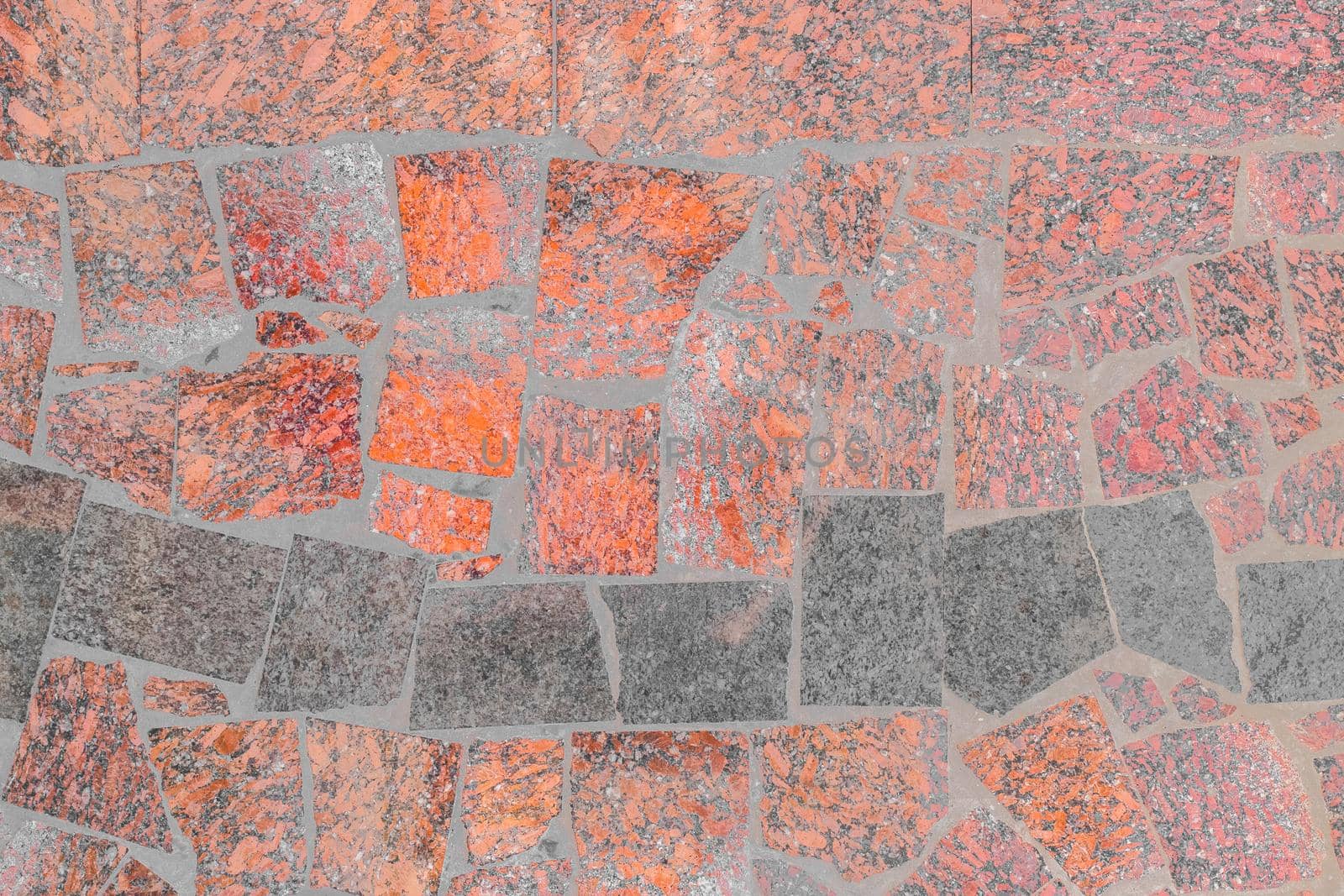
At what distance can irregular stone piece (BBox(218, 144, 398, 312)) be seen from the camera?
6.06ft

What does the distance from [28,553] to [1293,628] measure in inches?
95.9

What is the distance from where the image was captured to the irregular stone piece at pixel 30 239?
1.81 metres

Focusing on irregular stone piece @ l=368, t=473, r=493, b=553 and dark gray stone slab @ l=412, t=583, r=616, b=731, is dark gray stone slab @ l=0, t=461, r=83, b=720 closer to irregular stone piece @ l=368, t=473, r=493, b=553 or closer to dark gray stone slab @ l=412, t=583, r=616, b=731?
irregular stone piece @ l=368, t=473, r=493, b=553

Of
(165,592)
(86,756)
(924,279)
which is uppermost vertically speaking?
(924,279)

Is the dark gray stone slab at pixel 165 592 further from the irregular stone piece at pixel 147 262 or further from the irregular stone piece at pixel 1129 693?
the irregular stone piece at pixel 1129 693

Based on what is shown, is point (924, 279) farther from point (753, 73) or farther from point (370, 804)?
point (370, 804)

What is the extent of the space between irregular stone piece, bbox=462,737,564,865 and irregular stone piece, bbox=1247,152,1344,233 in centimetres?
174

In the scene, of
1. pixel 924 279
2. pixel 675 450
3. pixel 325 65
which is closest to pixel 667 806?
pixel 675 450

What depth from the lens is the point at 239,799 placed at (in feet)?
6.30

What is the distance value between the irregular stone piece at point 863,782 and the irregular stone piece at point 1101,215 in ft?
2.89

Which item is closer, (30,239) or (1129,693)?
(30,239)

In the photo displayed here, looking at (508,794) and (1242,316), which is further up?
(1242,316)

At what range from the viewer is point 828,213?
190cm

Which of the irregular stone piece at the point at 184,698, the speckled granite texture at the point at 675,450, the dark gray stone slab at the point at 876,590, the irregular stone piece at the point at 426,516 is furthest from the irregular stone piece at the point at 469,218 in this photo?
the irregular stone piece at the point at 184,698
